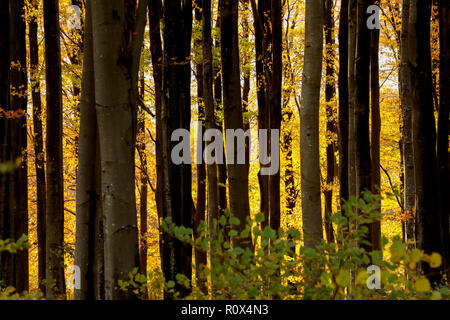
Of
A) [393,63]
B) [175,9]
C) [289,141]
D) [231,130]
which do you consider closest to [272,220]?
[231,130]

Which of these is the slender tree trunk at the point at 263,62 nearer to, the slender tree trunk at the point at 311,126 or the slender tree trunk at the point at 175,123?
the slender tree trunk at the point at 311,126

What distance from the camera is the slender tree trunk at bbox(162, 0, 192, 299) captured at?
4.41m

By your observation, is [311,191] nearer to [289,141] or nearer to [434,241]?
[434,241]

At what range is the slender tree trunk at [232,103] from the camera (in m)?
5.71

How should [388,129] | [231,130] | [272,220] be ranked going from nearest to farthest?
[231,130] < [272,220] < [388,129]

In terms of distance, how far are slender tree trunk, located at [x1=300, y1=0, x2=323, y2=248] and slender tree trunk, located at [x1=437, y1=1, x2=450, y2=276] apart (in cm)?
179

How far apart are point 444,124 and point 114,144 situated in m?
5.19

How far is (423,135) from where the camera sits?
590 cm

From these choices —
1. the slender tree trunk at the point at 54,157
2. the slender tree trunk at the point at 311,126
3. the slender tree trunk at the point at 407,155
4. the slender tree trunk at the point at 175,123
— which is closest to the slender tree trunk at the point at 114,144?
the slender tree trunk at the point at 175,123

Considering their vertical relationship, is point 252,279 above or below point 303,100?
below

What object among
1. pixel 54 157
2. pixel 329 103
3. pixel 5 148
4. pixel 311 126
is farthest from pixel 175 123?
pixel 329 103

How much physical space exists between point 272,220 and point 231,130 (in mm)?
2419

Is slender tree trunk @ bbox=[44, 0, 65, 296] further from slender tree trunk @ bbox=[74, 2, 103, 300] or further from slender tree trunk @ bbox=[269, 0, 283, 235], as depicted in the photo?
slender tree trunk @ bbox=[269, 0, 283, 235]
